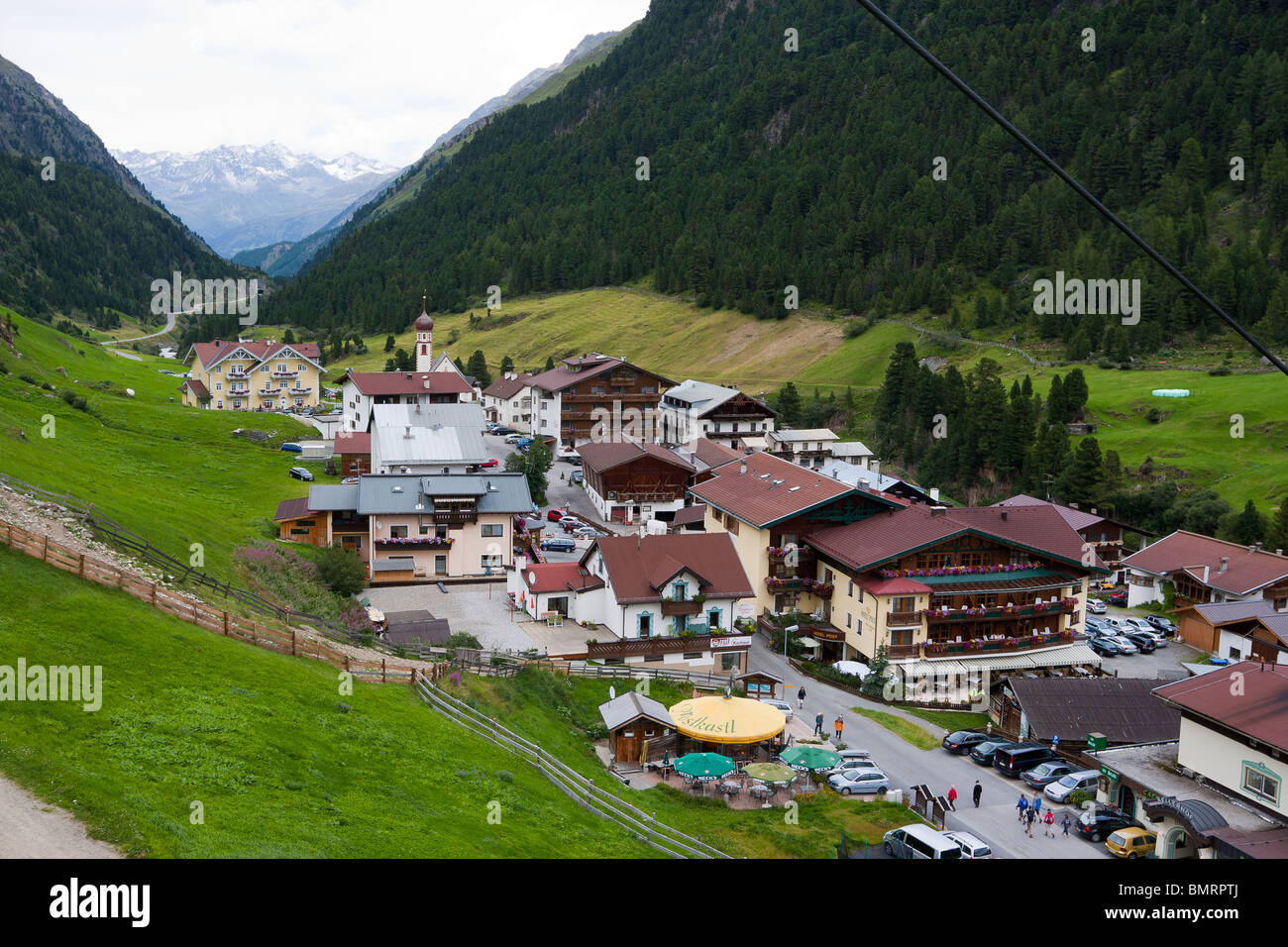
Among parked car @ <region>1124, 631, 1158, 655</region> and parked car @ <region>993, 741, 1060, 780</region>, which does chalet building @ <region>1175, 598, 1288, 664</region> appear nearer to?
parked car @ <region>1124, 631, 1158, 655</region>

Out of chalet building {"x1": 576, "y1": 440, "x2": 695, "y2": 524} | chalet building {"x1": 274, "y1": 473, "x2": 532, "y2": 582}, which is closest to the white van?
chalet building {"x1": 274, "y1": 473, "x2": 532, "y2": 582}

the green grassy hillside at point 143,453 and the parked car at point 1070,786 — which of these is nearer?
the parked car at point 1070,786

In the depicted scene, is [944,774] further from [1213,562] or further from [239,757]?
[1213,562]

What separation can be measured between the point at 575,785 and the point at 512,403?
8324 centimetres

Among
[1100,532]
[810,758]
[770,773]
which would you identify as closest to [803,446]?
[1100,532]

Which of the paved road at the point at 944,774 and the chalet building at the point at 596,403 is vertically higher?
the chalet building at the point at 596,403

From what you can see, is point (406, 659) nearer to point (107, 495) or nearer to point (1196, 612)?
point (107, 495)

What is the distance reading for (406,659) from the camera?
34.0 metres

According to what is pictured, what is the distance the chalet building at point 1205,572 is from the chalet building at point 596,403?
49778 millimetres

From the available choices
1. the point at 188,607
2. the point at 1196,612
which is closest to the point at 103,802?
the point at 188,607

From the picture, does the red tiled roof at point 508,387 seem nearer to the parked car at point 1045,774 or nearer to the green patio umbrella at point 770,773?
the parked car at point 1045,774

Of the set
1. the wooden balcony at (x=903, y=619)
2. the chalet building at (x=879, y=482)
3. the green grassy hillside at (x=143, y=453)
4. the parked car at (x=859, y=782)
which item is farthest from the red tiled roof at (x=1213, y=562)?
the green grassy hillside at (x=143, y=453)

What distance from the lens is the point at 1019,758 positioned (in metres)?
37.6

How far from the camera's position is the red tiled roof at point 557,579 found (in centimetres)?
4734
